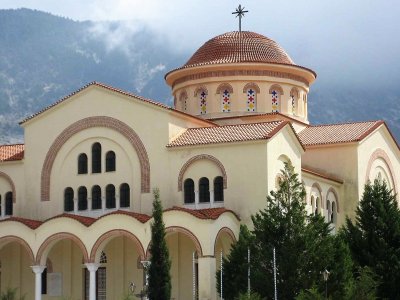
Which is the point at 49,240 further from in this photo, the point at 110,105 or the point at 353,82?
the point at 353,82

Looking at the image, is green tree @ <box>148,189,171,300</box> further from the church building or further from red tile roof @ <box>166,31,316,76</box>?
red tile roof @ <box>166,31,316,76</box>

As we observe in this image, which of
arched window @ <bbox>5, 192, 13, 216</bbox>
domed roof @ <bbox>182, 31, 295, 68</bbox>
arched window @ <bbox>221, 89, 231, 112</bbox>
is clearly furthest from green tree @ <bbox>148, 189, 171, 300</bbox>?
domed roof @ <bbox>182, 31, 295, 68</bbox>

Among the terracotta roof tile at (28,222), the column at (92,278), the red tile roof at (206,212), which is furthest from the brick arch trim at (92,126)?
the column at (92,278)

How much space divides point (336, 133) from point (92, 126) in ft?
44.3

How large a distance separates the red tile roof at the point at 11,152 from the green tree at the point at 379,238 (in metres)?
16.9

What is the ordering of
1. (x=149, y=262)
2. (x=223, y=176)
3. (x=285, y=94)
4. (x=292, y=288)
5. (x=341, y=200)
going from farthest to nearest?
(x=285, y=94) → (x=341, y=200) → (x=223, y=176) → (x=149, y=262) → (x=292, y=288)

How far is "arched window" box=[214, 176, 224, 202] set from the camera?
4453 cm

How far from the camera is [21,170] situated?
49.5m

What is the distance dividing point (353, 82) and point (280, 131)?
114893mm

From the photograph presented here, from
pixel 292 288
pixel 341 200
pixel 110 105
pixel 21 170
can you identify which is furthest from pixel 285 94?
pixel 292 288

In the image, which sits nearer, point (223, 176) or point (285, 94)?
point (223, 176)

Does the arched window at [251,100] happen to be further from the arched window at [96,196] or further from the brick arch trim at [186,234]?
the brick arch trim at [186,234]

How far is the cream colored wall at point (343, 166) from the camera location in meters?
51.4

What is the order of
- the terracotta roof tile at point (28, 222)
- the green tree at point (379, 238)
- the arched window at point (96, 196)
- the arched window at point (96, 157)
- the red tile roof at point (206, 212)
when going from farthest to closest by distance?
the arched window at point (96, 157)
the arched window at point (96, 196)
the terracotta roof tile at point (28, 222)
the red tile roof at point (206, 212)
the green tree at point (379, 238)
